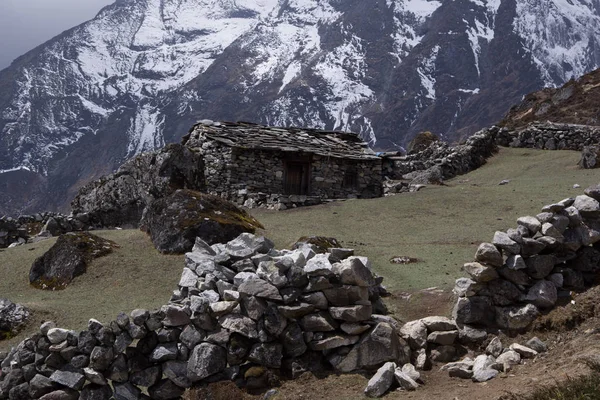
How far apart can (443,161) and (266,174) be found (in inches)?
410

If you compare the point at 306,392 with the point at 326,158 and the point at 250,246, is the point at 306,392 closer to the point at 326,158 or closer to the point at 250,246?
the point at 250,246

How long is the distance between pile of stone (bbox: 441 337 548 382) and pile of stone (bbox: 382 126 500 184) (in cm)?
2302

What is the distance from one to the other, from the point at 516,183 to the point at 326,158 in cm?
924

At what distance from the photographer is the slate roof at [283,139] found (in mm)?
33281

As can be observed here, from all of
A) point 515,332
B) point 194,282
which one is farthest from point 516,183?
point 194,282

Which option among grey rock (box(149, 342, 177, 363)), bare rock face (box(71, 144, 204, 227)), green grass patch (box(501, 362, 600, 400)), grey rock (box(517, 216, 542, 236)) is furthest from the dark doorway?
green grass patch (box(501, 362, 600, 400))

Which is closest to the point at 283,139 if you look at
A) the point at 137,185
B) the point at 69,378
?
the point at 137,185

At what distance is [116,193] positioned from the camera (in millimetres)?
28766

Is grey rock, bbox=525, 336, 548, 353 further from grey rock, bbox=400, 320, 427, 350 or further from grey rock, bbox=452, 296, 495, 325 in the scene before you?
grey rock, bbox=400, 320, 427, 350

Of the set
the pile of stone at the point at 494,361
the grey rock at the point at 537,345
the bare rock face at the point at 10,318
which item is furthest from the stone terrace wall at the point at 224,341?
the bare rock face at the point at 10,318

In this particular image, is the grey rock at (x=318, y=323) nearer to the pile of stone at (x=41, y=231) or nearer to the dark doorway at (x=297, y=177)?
the pile of stone at (x=41, y=231)

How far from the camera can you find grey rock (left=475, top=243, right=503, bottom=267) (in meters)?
11.9

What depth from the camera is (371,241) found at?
20.2 metres

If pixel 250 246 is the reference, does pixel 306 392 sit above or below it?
below
